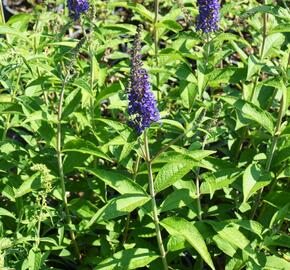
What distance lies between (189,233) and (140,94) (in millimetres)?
1126

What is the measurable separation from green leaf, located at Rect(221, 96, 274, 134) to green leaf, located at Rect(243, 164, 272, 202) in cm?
35

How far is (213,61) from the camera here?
5.18 m

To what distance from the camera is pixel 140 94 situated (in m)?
3.28

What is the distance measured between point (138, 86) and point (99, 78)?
185 cm

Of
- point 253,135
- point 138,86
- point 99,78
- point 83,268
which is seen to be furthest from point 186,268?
point 138,86

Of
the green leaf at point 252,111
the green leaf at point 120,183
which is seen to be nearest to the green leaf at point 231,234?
the green leaf at point 120,183

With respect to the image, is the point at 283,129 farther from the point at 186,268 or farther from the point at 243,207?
the point at 186,268

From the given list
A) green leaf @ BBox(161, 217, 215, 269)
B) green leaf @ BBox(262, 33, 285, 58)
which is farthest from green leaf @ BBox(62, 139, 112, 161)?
green leaf @ BBox(262, 33, 285, 58)

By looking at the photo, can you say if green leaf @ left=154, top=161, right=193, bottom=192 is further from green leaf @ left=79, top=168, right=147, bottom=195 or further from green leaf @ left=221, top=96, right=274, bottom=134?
green leaf @ left=221, top=96, right=274, bottom=134

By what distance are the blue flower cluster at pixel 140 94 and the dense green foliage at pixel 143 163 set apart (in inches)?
13.8

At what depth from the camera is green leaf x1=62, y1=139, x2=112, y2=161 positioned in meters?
4.04

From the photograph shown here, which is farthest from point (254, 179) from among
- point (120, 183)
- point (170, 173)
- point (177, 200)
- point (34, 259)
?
point (34, 259)

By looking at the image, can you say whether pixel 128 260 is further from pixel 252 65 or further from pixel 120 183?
pixel 252 65

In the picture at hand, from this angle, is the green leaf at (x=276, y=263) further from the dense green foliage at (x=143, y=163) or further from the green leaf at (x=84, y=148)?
the green leaf at (x=84, y=148)
